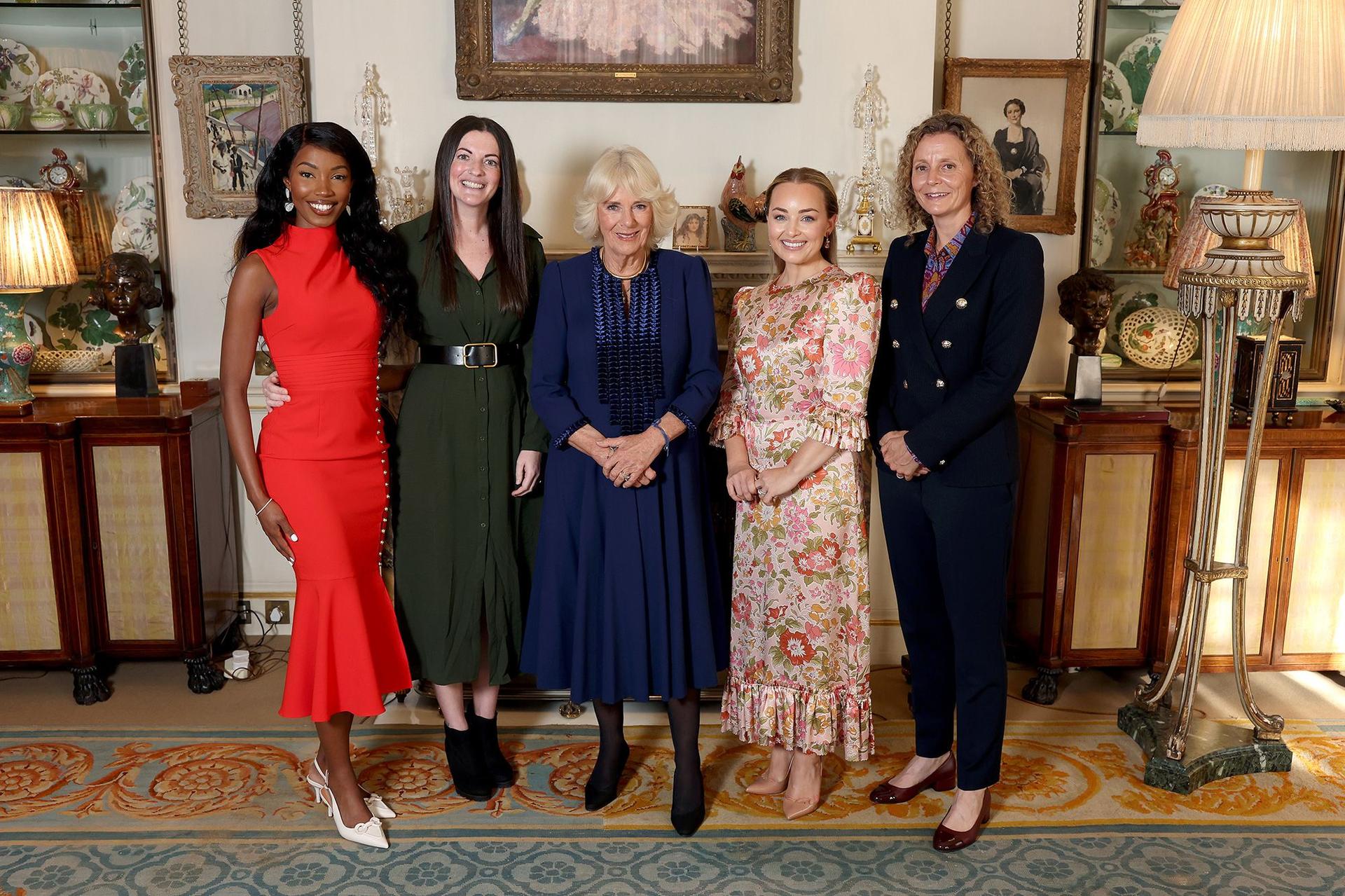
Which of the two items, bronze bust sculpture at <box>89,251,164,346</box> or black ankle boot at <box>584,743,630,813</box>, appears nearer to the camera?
black ankle boot at <box>584,743,630,813</box>

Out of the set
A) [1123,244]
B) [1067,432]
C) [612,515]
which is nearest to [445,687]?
[612,515]

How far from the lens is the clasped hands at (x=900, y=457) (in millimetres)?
2611

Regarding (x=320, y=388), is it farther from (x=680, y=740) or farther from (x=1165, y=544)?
(x=1165, y=544)

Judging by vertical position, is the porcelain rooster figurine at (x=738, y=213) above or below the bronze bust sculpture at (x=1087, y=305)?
above

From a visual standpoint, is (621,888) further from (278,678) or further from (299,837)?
(278,678)

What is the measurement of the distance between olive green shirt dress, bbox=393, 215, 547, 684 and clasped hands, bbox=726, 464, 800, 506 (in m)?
0.53

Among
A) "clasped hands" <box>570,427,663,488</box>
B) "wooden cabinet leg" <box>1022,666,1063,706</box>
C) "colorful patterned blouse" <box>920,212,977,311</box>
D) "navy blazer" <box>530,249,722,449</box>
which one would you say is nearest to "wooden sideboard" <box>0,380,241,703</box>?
"navy blazer" <box>530,249,722,449</box>

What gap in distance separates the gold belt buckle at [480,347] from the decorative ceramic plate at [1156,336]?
2.52m

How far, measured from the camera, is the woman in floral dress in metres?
2.60

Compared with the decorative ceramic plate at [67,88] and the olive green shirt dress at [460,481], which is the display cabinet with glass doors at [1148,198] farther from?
the decorative ceramic plate at [67,88]

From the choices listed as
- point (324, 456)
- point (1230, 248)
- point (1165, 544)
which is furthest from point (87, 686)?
point (1230, 248)

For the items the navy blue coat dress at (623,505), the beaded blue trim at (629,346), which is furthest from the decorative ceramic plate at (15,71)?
the beaded blue trim at (629,346)

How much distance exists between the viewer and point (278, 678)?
3.83 m

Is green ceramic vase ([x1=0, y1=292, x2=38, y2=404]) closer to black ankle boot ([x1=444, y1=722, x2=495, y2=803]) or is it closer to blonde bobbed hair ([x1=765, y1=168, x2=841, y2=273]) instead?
black ankle boot ([x1=444, y1=722, x2=495, y2=803])
